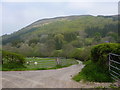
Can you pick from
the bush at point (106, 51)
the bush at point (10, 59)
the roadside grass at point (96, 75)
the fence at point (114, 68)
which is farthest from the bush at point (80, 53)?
the fence at point (114, 68)

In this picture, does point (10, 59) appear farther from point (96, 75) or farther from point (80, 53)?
point (80, 53)

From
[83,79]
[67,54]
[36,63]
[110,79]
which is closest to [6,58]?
[36,63]

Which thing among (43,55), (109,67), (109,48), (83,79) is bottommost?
(43,55)

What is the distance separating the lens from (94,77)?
6.95 m

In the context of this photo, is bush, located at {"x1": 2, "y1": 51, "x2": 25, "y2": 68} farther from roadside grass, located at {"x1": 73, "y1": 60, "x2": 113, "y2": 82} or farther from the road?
roadside grass, located at {"x1": 73, "y1": 60, "x2": 113, "y2": 82}

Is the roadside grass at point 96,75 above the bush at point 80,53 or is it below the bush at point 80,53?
above

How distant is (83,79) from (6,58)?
7649 millimetres

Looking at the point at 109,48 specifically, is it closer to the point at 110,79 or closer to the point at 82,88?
the point at 110,79

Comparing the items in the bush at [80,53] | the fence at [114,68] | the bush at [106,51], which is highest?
the bush at [106,51]

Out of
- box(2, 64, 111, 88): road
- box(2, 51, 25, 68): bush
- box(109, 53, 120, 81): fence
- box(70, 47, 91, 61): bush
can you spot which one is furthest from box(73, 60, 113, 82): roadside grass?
box(70, 47, 91, 61): bush

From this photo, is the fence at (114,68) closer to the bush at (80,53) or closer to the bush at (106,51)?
the bush at (106,51)

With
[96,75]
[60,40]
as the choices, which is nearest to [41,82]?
[96,75]

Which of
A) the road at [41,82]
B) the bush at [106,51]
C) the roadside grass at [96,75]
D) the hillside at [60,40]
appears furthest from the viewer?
the hillside at [60,40]

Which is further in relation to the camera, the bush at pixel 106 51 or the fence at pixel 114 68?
the bush at pixel 106 51
